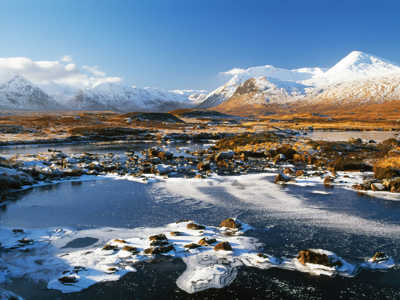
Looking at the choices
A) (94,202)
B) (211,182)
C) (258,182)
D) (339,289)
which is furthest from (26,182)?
(339,289)

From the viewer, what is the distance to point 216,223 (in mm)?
16422

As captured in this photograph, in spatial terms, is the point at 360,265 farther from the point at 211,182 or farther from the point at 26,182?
the point at 26,182

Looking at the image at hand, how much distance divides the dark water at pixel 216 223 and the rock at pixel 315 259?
0.72 metres

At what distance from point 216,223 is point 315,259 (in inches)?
237

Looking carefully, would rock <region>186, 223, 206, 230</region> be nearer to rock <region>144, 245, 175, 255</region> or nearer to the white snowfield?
the white snowfield

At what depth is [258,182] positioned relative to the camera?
26.5m

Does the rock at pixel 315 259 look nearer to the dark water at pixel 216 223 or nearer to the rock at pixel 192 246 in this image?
the dark water at pixel 216 223

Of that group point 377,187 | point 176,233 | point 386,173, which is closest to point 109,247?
Result: point 176,233

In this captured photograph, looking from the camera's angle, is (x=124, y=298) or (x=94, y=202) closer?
(x=124, y=298)

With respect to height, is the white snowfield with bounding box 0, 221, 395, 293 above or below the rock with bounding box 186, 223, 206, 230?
below

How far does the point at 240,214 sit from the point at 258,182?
29.5 feet

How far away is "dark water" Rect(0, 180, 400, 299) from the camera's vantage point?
32.9ft

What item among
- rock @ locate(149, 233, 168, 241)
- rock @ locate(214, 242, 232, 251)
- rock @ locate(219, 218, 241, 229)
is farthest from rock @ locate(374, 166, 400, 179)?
rock @ locate(149, 233, 168, 241)

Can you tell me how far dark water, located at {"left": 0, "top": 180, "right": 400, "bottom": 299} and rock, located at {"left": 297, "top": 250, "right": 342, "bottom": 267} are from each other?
0.72 m
